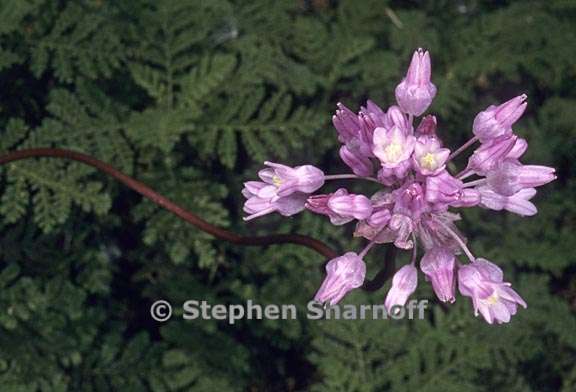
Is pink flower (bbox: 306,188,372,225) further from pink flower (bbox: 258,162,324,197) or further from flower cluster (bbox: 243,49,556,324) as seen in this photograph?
pink flower (bbox: 258,162,324,197)

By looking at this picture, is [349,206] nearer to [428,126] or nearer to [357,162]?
[357,162]

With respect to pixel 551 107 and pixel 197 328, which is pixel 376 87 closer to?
pixel 551 107

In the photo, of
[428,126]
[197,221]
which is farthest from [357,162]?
[197,221]

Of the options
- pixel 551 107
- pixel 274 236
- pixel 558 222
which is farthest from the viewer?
pixel 558 222

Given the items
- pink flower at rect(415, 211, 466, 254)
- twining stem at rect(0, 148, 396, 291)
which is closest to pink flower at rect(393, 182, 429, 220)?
pink flower at rect(415, 211, 466, 254)

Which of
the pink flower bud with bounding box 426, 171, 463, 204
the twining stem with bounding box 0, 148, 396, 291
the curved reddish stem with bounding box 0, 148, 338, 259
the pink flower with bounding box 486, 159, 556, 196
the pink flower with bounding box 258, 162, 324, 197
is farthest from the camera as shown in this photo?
the curved reddish stem with bounding box 0, 148, 338, 259

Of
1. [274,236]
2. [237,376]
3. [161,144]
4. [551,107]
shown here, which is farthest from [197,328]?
Result: [551,107]

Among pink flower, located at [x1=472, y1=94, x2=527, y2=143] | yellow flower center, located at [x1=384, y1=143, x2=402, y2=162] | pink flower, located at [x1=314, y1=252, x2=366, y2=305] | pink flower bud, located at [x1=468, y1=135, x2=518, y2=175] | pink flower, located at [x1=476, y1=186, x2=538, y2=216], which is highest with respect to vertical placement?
pink flower, located at [x1=472, y1=94, x2=527, y2=143]
